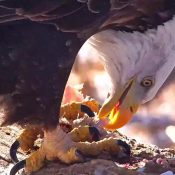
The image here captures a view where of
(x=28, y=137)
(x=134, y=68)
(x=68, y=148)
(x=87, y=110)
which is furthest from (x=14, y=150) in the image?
(x=134, y=68)

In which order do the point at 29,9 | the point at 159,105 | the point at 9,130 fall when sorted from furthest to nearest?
1. the point at 159,105
2. the point at 9,130
3. the point at 29,9

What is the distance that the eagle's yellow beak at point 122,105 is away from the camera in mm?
4645

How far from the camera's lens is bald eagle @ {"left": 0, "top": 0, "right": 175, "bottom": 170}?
4.40 metres

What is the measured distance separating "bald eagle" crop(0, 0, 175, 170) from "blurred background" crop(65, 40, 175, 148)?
164 cm

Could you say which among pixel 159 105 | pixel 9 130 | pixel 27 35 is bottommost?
pixel 159 105

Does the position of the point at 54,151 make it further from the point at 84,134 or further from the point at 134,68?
the point at 134,68

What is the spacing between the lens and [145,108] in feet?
24.9

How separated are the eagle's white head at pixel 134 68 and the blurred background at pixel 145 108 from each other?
162 centimetres

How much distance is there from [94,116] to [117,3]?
774 mm

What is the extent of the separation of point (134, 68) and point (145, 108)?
295 centimetres

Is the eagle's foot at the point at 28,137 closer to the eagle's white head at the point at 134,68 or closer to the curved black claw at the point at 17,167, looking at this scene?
the curved black claw at the point at 17,167

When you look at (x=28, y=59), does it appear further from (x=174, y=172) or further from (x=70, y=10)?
(x=174, y=172)

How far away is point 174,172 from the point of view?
4.40 m

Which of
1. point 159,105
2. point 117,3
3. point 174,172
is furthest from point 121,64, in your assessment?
point 159,105
